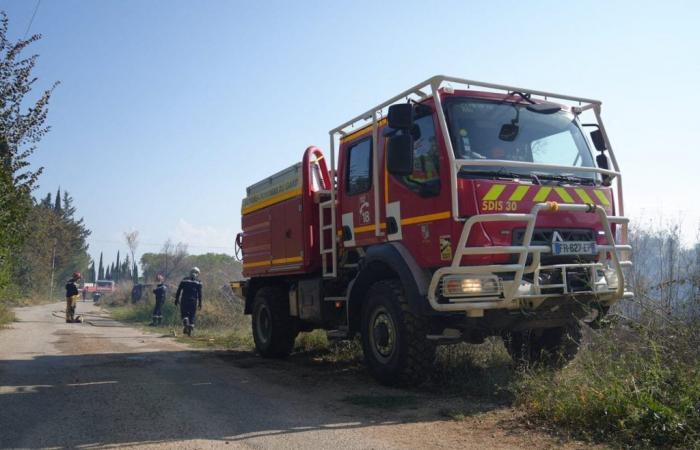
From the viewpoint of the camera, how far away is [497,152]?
6312mm

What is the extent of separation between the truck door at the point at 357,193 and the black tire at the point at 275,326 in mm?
2625

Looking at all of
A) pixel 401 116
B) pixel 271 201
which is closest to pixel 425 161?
pixel 401 116

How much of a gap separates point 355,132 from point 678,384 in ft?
15.6

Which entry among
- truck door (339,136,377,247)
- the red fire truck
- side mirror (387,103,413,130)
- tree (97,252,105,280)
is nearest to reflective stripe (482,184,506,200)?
the red fire truck

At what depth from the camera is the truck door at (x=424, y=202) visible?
600 cm

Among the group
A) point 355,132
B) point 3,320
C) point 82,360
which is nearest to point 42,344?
point 82,360

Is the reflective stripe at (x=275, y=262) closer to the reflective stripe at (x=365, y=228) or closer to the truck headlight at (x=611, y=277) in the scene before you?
the reflective stripe at (x=365, y=228)

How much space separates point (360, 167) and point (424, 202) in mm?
1572

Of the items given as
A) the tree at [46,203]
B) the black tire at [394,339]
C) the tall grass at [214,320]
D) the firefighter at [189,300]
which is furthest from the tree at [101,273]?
the black tire at [394,339]

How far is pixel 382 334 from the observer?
675cm

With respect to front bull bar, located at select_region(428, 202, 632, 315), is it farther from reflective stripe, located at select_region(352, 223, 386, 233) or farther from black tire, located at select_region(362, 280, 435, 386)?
reflective stripe, located at select_region(352, 223, 386, 233)

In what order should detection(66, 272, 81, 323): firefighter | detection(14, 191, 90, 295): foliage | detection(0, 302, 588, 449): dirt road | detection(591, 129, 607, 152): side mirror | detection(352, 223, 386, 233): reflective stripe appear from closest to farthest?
detection(0, 302, 588, 449): dirt road, detection(352, 223, 386, 233): reflective stripe, detection(591, 129, 607, 152): side mirror, detection(66, 272, 81, 323): firefighter, detection(14, 191, 90, 295): foliage

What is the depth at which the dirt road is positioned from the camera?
4.55 metres

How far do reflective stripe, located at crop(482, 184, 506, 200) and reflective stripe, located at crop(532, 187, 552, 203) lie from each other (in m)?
0.36
